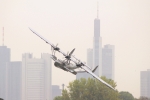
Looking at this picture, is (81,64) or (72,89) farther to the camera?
(72,89)

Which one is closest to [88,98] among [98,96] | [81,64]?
[98,96]

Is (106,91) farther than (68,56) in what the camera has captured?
Yes

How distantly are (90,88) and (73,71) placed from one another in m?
75.2

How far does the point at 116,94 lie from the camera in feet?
527

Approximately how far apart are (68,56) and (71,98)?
256 ft

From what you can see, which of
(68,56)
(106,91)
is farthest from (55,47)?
(106,91)

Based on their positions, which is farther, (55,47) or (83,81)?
(83,81)

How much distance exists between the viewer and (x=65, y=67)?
3273 inches

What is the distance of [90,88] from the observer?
159 m

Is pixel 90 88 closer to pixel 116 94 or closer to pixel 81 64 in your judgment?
pixel 116 94

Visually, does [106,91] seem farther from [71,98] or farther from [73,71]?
[73,71]

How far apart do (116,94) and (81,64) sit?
76002 mm

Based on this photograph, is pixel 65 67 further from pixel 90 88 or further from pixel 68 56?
pixel 90 88

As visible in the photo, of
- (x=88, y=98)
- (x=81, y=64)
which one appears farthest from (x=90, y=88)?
(x=81, y=64)
